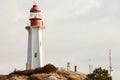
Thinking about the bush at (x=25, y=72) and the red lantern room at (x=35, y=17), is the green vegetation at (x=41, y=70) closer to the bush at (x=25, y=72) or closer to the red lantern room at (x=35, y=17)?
the bush at (x=25, y=72)

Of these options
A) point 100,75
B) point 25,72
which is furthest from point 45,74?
point 100,75

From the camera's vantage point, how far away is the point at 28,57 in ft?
292

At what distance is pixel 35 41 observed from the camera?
88938 mm

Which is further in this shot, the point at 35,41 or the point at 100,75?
the point at 35,41

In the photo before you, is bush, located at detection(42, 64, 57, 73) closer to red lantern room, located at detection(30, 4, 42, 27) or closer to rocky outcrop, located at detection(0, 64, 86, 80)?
rocky outcrop, located at detection(0, 64, 86, 80)

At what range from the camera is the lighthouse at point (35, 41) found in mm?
88375

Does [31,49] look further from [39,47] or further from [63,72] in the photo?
[63,72]

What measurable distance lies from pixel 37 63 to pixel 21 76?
380 inches

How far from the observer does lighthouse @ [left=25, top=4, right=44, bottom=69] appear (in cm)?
8838

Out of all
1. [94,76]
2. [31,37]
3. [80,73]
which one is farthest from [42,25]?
[94,76]

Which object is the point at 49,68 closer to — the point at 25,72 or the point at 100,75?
the point at 25,72

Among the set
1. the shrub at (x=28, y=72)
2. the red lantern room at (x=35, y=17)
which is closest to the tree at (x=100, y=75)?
the shrub at (x=28, y=72)

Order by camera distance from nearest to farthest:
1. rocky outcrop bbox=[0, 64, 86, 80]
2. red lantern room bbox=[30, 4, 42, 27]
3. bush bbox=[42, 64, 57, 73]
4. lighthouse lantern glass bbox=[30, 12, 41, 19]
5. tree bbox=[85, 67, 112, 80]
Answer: tree bbox=[85, 67, 112, 80]
rocky outcrop bbox=[0, 64, 86, 80]
bush bbox=[42, 64, 57, 73]
red lantern room bbox=[30, 4, 42, 27]
lighthouse lantern glass bbox=[30, 12, 41, 19]

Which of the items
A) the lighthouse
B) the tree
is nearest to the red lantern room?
the lighthouse
